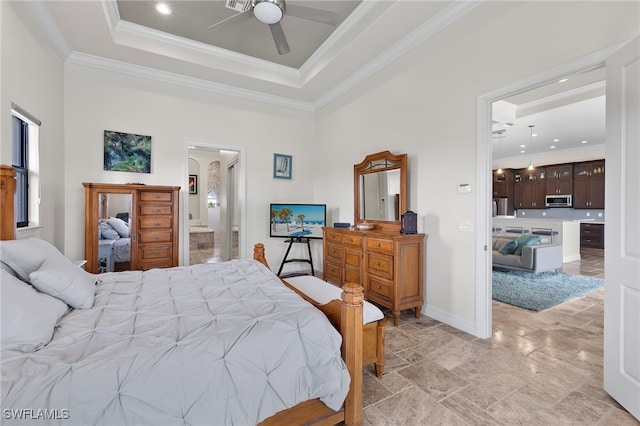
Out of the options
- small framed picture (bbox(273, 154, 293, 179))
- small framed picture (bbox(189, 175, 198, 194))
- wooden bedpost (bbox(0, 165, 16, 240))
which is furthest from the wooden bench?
small framed picture (bbox(189, 175, 198, 194))

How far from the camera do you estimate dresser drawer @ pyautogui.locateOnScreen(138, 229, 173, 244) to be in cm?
384

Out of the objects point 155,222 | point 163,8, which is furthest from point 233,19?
point 155,222

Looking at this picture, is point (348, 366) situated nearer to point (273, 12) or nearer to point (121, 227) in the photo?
point (273, 12)

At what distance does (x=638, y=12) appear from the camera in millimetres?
1894

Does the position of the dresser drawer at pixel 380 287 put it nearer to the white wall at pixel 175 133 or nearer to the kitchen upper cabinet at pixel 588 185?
the white wall at pixel 175 133

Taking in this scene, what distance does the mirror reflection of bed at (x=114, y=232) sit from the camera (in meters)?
3.67

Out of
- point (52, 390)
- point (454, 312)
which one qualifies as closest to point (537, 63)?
point (454, 312)

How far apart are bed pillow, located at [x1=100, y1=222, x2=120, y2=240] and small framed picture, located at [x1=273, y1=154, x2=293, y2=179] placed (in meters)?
2.53

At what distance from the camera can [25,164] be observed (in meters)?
2.87

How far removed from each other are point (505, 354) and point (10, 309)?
3.26 m

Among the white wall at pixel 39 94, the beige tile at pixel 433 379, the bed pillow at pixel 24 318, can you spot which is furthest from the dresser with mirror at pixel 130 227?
the beige tile at pixel 433 379

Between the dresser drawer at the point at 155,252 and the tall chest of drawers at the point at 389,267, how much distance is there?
2.45 meters

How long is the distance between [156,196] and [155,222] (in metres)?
0.35

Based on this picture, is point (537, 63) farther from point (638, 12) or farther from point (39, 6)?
point (39, 6)
